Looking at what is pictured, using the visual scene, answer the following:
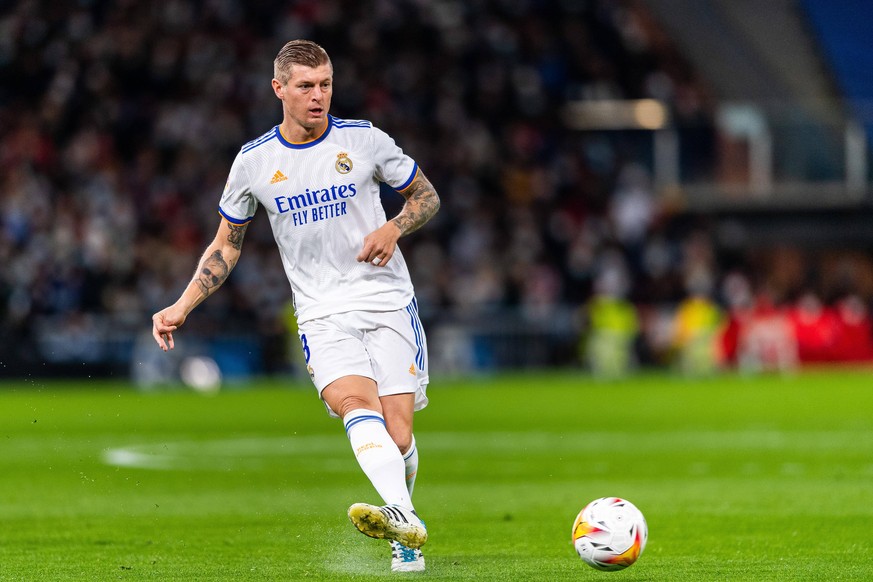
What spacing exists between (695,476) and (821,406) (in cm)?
961

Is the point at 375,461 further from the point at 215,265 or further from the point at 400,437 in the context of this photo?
the point at 215,265

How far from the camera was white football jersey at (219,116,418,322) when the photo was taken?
7.44 meters

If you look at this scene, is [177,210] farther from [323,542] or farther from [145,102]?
[323,542]

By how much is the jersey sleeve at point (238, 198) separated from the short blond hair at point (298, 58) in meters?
0.49

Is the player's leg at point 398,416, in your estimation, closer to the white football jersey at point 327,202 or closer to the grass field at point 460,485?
the white football jersey at point 327,202

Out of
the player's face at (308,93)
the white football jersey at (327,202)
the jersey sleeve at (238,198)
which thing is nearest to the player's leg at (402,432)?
the white football jersey at (327,202)

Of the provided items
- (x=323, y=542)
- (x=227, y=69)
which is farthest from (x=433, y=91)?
(x=323, y=542)

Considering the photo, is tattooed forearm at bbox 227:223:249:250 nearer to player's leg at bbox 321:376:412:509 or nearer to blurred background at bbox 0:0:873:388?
player's leg at bbox 321:376:412:509

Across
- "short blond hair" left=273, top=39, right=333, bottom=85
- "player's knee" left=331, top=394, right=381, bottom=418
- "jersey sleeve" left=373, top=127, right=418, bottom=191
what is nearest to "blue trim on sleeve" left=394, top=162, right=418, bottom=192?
"jersey sleeve" left=373, top=127, right=418, bottom=191

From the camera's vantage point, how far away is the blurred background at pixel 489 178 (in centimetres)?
3064

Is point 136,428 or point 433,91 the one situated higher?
point 433,91

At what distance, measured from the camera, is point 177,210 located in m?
31.9

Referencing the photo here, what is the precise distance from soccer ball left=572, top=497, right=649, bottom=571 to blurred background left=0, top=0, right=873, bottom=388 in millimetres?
23333

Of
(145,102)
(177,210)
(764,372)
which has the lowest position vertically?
(764,372)
